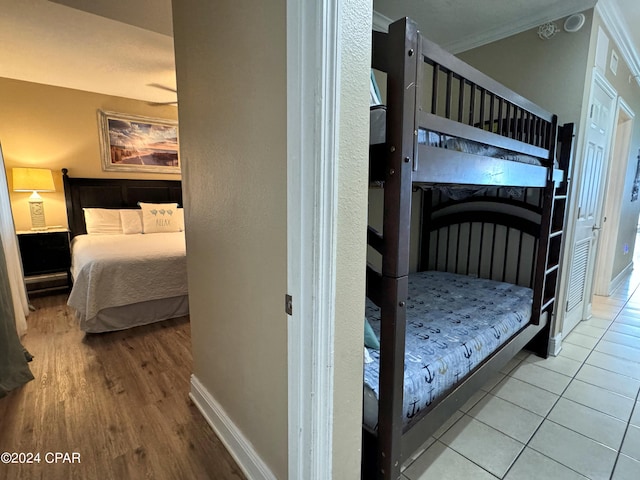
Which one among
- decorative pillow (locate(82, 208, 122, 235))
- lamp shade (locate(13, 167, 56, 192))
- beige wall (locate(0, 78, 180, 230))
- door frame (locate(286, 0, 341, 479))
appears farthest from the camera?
decorative pillow (locate(82, 208, 122, 235))

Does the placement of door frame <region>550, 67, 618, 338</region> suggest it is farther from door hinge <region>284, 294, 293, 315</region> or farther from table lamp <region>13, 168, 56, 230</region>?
table lamp <region>13, 168, 56, 230</region>

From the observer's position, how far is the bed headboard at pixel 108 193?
13.1 ft

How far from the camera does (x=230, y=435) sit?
1.54m

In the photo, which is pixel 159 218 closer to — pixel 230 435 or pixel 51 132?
pixel 51 132

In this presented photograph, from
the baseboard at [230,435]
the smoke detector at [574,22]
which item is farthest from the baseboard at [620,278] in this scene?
the baseboard at [230,435]

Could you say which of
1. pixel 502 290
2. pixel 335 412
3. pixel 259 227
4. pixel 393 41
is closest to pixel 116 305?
pixel 259 227

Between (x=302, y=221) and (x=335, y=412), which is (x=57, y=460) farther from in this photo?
(x=302, y=221)

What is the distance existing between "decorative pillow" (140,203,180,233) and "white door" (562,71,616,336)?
14.6ft

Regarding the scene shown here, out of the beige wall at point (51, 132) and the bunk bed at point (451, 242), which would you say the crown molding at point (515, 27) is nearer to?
the bunk bed at point (451, 242)

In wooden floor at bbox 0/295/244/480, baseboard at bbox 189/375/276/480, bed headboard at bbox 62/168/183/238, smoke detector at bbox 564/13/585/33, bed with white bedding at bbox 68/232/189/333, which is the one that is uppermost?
smoke detector at bbox 564/13/585/33

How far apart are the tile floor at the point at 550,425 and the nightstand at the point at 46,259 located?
4240mm

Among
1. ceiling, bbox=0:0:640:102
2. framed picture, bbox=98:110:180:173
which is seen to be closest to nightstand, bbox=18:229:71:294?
framed picture, bbox=98:110:180:173

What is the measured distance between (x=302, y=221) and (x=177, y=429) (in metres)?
1.51

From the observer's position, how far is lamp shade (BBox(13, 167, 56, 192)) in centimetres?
344
